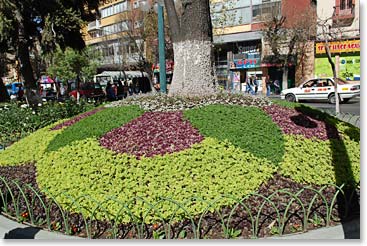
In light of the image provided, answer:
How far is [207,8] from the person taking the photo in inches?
245

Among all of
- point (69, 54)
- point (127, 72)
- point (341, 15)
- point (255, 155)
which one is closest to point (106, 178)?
point (255, 155)

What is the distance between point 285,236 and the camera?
3.35 meters

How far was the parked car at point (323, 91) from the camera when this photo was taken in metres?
17.5

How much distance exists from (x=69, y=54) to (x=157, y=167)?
105ft

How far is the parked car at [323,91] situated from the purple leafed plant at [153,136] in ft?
46.9

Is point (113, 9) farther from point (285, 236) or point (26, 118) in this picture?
point (285, 236)

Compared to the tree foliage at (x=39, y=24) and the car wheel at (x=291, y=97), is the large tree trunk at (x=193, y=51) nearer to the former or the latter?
the tree foliage at (x=39, y=24)

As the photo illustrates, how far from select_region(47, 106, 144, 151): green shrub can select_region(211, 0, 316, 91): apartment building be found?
21.5 meters

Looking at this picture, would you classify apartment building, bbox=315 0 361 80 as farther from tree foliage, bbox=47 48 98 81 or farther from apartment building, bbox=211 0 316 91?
tree foliage, bbox=47 48 98 81

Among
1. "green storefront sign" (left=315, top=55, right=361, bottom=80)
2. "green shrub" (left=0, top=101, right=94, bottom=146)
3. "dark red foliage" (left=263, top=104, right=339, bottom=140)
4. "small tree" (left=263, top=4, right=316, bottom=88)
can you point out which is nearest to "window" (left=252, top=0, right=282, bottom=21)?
"small tree" (left=263, top=4, right=316, bottom=88)

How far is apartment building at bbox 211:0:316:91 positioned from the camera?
2716 cm

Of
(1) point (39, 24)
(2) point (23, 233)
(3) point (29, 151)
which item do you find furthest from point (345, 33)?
(2) point (23, 233)

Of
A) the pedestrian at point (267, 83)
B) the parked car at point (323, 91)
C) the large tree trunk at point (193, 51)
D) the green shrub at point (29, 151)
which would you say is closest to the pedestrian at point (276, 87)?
the pedestrian at point (267, 83)

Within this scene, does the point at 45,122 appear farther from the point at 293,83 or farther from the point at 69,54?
the point at 69,54
